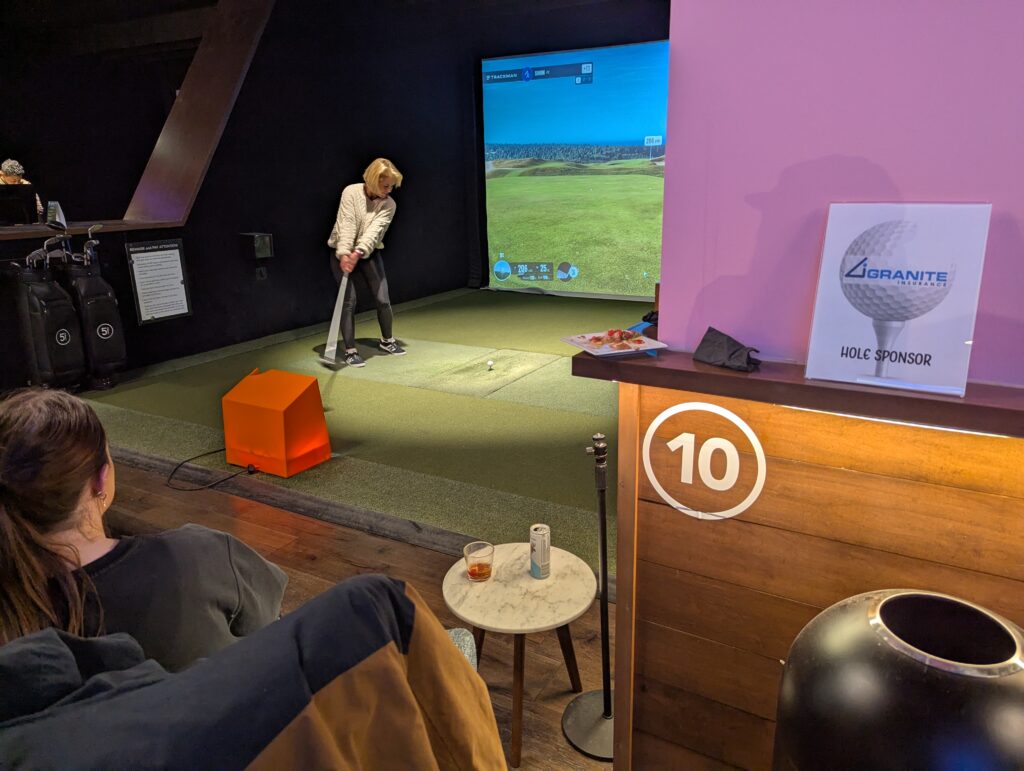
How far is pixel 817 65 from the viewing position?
1290 millimetres

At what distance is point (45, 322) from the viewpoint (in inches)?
186

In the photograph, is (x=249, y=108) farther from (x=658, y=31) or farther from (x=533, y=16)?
(x=658, y=31)

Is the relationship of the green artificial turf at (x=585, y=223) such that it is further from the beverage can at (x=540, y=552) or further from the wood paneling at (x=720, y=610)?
the wood paneling at (x=720, y=610)

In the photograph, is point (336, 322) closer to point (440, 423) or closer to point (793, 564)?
point (440, 423)

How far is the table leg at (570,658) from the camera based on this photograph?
6.74 ft

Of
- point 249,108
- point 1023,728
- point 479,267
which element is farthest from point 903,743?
point 479,267

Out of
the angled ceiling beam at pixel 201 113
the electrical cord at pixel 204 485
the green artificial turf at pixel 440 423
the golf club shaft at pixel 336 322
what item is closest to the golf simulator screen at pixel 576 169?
the green artificial turf at pixel 440 423

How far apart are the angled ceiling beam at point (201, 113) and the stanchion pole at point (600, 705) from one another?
5.02m

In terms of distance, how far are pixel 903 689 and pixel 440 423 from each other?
3570 millimetres

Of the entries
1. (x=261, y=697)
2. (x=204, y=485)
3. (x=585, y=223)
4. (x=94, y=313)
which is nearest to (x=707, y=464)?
(x=261, y=697)

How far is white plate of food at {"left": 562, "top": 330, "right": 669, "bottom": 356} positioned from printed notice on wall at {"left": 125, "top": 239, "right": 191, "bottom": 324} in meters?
5.06

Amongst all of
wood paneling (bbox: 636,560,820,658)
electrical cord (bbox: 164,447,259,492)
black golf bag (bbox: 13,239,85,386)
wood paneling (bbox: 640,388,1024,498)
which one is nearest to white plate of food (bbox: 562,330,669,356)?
wood paneling (bbox: 640,388,1024,498)

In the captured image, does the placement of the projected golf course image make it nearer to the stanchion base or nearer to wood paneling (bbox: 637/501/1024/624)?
the stanchion base

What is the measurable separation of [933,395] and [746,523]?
0.48 metres
